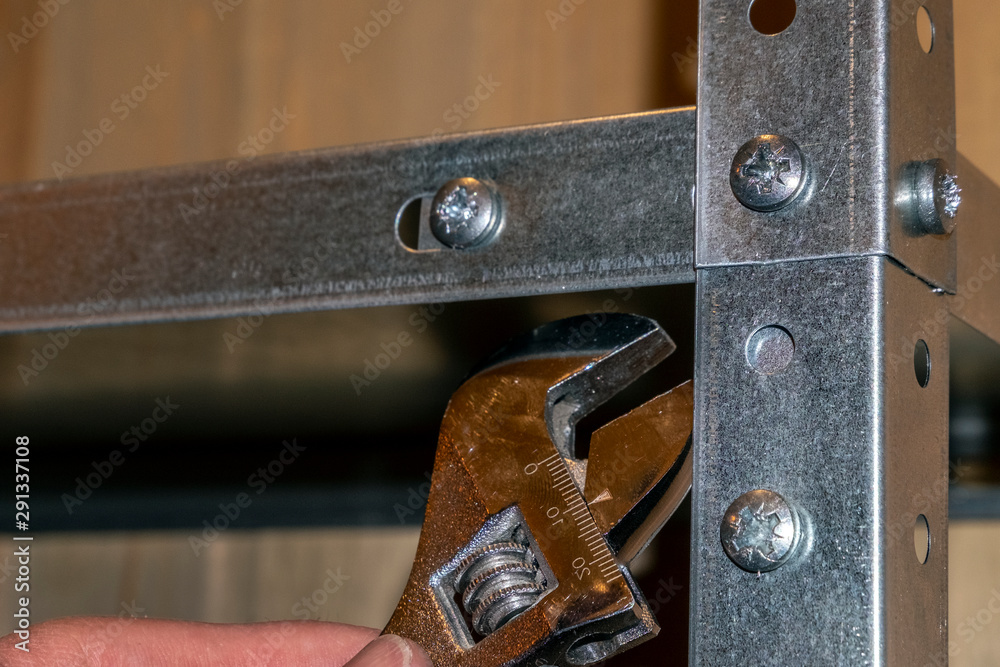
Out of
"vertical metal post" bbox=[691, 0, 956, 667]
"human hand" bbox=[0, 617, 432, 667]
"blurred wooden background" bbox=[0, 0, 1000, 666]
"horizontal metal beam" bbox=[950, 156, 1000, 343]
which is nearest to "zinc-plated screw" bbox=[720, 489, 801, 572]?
"vertical metal post" bbox=[691, 0, 956, 667]

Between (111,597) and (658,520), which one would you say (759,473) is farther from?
(111,597)

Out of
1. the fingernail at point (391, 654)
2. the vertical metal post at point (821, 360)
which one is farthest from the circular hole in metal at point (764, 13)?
the fingernail at point (391, 654)

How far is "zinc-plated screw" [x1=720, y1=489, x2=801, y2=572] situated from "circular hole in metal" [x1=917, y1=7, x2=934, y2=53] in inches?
5.5

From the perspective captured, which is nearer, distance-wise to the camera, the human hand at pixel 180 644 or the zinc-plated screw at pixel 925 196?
the zinc-plated screw at pixel 925 196

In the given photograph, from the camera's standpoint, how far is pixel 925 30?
31cm

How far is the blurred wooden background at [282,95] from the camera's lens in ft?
2.70

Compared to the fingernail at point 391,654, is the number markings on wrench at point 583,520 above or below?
above

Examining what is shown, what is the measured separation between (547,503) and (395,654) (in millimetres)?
74

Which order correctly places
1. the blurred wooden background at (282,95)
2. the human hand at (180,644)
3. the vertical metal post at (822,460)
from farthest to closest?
the blurred wooden background at (282,95)
the human hand at (180,644)
the vertical metal post at (822,460)

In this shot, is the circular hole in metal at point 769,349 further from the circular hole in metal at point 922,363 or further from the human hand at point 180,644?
the human hand at point 180,644

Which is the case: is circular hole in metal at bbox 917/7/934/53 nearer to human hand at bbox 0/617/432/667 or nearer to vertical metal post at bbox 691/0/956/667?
vertical metal post at bbox 691/0/956/667

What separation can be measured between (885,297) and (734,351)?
0.04m

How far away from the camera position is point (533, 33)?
84cm

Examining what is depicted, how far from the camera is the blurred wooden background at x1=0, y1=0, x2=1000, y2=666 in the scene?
82 centimetres
